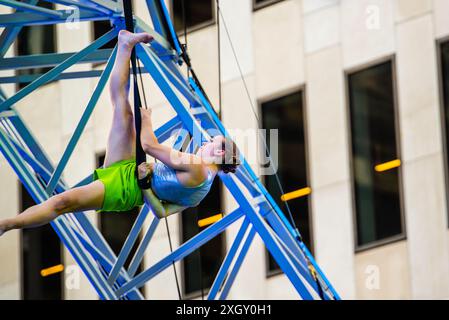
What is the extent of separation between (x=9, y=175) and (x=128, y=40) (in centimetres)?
1414

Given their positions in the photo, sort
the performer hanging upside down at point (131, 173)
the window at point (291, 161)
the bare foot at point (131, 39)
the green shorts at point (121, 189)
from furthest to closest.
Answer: the window at point (291, 161) < the bare foot at point (131, 39) < the green shorts at point (121, 189) < the performer hanging upside down at point (131, 173)

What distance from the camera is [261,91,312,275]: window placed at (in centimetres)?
2562

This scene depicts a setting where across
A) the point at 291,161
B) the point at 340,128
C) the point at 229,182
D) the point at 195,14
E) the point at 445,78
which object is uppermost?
the point at 195,14

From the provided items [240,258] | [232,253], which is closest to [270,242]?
[232,253]

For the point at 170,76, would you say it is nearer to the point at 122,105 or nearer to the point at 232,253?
the point at 122,105

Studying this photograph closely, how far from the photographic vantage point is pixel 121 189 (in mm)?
16188

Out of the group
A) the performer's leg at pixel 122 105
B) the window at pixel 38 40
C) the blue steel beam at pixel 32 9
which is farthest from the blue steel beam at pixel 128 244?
the window at pixel 38 40

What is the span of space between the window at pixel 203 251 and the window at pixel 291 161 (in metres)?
1.03

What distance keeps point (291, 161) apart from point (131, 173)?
982cm

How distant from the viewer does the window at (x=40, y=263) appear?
2923cm

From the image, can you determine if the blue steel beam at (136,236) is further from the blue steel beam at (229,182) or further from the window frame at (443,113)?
the window frame at (443,113)

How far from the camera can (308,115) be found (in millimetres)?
25812

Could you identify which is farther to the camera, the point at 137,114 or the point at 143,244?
the point at 143,244
